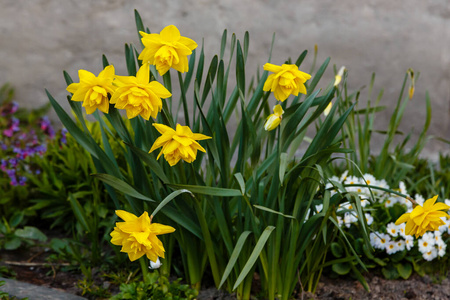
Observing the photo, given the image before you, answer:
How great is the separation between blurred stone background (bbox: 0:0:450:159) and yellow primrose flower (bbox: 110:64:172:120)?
2.13 metres

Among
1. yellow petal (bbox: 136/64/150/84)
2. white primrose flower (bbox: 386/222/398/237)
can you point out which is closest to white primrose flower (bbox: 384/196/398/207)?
white primrose flower (bbox: 386/222/398/237)

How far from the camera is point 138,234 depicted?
133cm

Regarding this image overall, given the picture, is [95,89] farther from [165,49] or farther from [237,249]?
[237,249]

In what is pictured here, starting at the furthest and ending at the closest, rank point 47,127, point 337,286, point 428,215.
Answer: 1. point 47,127
2. point 337,286
3. point 428,215

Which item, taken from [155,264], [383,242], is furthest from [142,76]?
[383,242]

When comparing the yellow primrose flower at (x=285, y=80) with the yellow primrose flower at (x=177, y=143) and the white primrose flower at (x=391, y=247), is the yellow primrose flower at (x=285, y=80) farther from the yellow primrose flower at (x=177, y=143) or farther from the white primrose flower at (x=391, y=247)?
the white primrose flower at (x=391, y=247)

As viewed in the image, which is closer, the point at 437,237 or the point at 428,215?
the point at 428,215

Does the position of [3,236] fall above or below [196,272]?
below

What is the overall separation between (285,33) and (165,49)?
2205mm

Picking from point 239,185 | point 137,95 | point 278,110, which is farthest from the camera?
point 239,185

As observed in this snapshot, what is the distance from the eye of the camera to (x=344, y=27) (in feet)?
11.4

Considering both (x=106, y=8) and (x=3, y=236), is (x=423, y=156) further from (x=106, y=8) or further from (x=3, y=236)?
(x=3, y=236)

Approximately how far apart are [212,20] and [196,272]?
2018mm

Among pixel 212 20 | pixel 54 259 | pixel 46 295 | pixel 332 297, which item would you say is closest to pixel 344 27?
pixel 212 20
